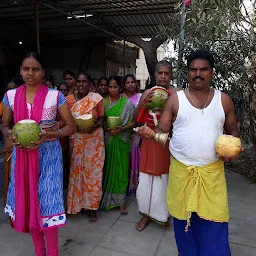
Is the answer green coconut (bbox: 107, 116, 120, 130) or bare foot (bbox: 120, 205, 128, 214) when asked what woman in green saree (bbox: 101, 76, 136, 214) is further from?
green coconut (bbox: 107, 116, 120, 130)

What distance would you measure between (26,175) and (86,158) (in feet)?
3.62

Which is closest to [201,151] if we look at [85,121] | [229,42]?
[85,121]

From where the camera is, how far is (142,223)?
3.02 metres

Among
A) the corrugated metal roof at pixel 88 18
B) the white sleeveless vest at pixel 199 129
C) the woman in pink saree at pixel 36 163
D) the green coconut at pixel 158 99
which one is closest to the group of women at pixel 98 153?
the green coconut at pixel 158 99

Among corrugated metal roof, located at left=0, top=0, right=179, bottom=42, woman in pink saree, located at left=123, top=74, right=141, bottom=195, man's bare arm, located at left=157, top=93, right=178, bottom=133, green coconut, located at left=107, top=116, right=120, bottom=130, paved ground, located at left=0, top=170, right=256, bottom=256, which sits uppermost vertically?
corrugated metal roof, located at left=0, top=0, right=179, bottom=42

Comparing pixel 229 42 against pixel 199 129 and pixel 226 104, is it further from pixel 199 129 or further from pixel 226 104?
pixel 199 129

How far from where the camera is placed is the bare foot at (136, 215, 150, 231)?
298 cm

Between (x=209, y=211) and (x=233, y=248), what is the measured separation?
1.05m

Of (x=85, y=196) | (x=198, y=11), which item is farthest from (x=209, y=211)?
(x=198, y=11)

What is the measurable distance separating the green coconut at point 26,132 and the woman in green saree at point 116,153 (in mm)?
1482

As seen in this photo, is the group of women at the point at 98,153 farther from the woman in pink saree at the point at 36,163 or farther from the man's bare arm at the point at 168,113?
the man's bare arm at the point at 168,113

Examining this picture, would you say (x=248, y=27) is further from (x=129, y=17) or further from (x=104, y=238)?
(x=129, y=17)

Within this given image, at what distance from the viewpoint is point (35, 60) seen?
2.02 metres

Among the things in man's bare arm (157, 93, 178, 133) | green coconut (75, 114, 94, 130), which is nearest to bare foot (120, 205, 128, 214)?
green coconut (75, 114, 94, 130)
